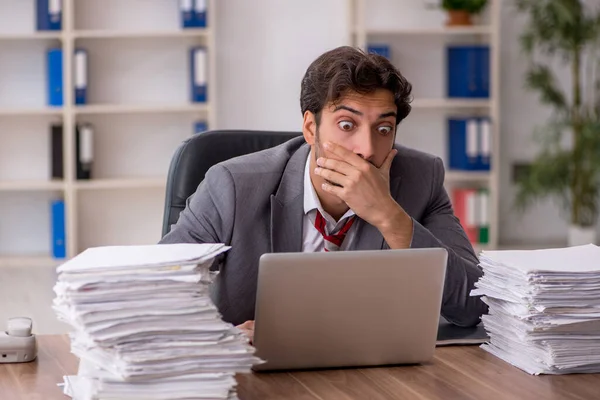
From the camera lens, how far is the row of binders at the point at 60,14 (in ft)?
15.2

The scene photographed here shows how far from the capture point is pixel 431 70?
5.14m

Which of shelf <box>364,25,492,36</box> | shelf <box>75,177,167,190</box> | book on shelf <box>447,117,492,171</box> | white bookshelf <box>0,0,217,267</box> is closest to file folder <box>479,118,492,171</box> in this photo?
book on shelf <box>447,117,492,171</box>

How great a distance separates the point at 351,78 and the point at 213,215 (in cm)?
41

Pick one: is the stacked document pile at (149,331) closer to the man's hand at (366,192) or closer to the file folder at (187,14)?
the man's hand at (366,192)

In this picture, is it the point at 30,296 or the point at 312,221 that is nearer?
the point at 312,221

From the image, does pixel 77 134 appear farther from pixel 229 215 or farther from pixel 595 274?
pixel 595 274

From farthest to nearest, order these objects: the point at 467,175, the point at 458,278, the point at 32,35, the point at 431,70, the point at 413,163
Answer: the point at 431,70, the point at 467,175, the point at 32,35, the point at 413,163, the point at 458,278

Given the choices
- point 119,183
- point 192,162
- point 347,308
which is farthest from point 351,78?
point 119,183

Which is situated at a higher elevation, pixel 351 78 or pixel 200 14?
pixel 200 14

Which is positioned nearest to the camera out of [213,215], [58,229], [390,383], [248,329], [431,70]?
[390,383]

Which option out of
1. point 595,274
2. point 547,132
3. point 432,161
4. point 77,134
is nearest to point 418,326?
point 595,274

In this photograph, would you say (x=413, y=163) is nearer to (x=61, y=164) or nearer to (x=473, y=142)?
(x=473, y=142)

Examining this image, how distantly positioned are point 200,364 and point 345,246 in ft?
2.59

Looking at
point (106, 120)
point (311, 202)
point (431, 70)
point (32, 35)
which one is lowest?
point (311, 202)
